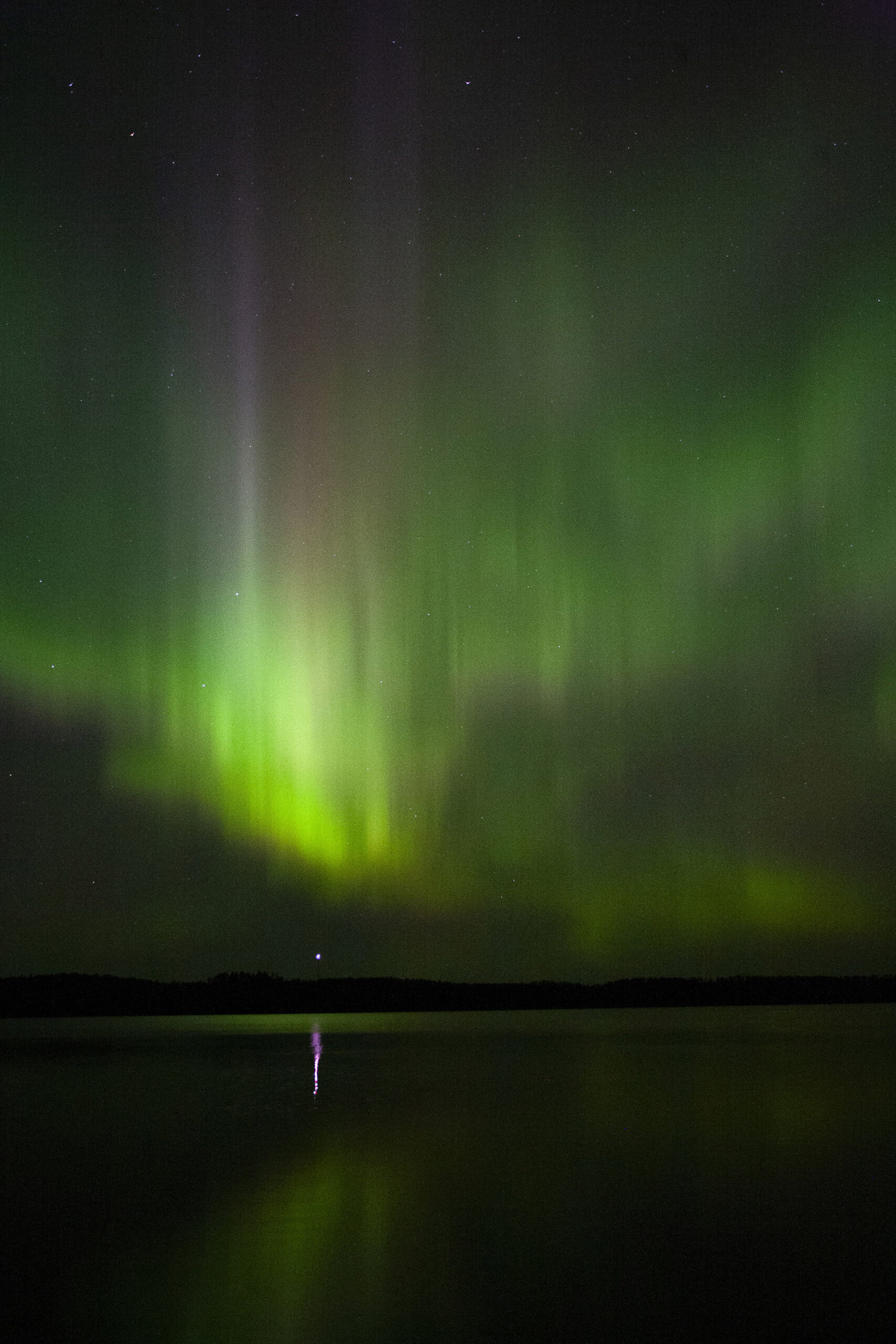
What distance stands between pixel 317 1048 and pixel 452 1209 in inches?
1474

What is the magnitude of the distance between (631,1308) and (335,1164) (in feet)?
24.1

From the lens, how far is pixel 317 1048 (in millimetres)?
48656

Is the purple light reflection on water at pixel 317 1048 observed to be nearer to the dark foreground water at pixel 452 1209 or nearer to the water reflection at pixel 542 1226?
the dark foreground water at pixel 452 1209

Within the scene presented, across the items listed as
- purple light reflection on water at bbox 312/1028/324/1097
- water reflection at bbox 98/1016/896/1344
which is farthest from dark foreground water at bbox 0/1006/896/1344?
purple light reflection on water at bbox 312/1028/324/1097

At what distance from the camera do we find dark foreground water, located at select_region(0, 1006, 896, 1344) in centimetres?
908

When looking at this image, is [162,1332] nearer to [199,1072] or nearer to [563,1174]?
[563,1174]

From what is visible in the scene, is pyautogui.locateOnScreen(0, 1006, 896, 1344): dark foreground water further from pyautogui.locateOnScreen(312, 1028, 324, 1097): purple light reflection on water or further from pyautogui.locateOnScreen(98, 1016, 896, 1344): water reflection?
pyautogui.locateOnScreen(312, 1028, 324, 1097): purple light reflection on water

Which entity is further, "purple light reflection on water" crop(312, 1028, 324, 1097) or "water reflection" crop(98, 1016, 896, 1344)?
"purple light reflection on water" crop(312, 1028, 324, 1097)

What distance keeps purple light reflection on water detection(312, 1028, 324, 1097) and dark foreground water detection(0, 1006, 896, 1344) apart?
3.56 metres

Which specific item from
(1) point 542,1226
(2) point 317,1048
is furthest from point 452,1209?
(2) point 317,1048

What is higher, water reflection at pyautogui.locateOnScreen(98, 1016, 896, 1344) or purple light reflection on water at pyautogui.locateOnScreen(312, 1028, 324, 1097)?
water reflection at pyautogui.locateOnScreen(98, 1016, 896, 1344)

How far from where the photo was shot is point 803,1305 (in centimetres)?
920

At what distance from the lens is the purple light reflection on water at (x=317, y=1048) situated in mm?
32062

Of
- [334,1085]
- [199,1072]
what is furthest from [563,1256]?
[199,1072]
